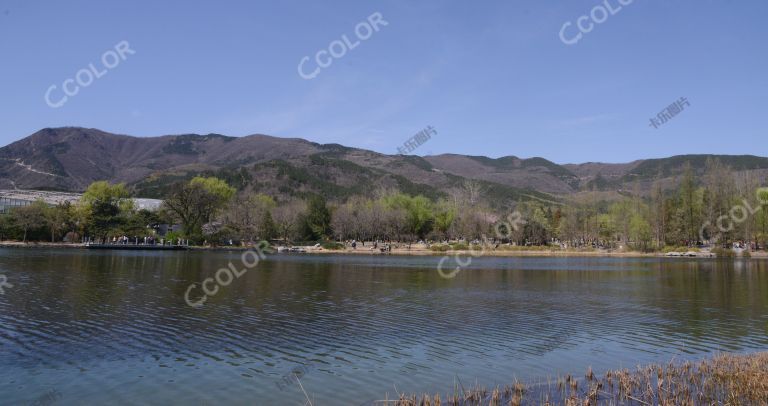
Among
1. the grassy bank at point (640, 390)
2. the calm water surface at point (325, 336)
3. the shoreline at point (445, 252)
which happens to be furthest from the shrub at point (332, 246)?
the grassy bank at point (640, 390)

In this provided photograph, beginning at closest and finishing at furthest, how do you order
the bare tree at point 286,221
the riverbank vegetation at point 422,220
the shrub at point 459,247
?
the riverbank vegetation at point 422,220 → the shrub at point 459,247 → the bare tree at point 286,221

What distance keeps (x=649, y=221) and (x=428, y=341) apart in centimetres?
10949

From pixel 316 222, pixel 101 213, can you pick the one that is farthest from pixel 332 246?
pixel 101 213

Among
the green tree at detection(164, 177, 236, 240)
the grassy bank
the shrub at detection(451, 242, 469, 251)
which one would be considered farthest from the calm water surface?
the green tree at detection(164, 177, 236, 240)

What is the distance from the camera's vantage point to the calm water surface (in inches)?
508

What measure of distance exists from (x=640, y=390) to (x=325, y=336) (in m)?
10.3

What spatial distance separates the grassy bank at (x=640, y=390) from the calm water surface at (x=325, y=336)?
1317 millimetres

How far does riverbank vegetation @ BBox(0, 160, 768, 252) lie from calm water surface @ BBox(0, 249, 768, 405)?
73.1 m

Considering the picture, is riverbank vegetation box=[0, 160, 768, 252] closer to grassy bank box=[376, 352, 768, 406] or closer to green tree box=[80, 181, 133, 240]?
green tree box=[80, 181, 133, 240]

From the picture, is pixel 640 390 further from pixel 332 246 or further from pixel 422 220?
pixel 422 220

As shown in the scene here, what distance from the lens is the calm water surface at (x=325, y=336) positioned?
12.9 metres

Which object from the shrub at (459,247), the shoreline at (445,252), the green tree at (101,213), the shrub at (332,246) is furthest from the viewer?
the shrub at (332,246)

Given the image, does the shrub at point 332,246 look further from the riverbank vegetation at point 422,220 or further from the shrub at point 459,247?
the shrub at point 459,247

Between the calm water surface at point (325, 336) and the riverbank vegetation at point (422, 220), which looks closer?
the calm water surface at point (325, 336)
